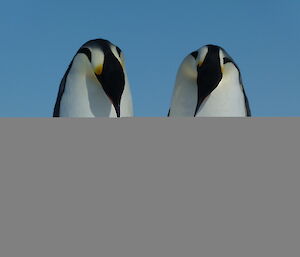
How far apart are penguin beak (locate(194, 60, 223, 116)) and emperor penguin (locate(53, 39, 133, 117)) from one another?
0.38 meters

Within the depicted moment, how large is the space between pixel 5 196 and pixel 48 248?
8 cm

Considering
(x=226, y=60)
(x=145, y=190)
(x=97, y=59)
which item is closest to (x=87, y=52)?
(x=97, y=59)

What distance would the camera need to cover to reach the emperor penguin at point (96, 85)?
9.89ft

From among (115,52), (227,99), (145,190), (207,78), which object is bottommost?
(145,190)

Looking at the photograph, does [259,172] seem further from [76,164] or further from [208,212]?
[76,164]

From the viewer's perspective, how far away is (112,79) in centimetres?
301

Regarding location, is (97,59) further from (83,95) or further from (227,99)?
(227,99)

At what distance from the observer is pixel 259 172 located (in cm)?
70

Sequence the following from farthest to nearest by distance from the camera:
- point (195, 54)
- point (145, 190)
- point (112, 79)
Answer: point (195, 54) → point (112, 79) → point (145, 190)

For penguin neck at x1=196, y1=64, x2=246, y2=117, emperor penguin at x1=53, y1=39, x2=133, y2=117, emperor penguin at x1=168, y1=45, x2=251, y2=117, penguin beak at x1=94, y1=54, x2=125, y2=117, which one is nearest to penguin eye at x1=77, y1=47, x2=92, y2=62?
emperor penguin at x1=53, y1=39, x2=133, y2=117

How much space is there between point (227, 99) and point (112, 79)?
63cm

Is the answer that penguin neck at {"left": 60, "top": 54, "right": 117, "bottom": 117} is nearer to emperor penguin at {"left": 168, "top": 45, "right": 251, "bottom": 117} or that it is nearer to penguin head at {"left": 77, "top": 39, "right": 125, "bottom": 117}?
penguin head at {"left": 77, "top": 39, "right": 125, "bottom": 117}

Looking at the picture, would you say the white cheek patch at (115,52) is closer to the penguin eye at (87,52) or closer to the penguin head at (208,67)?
the penguin eye at (87,52)

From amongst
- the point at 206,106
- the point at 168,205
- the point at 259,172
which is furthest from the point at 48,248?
the point at 206,106
